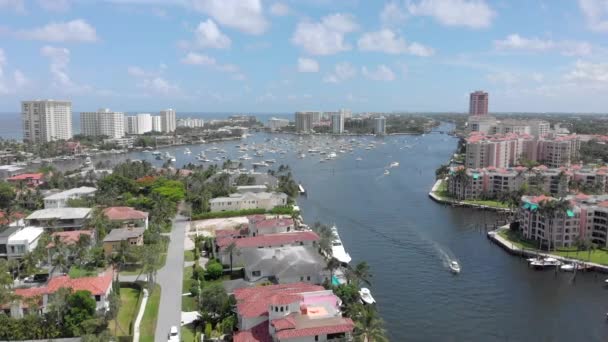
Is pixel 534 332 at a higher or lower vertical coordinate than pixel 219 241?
lower

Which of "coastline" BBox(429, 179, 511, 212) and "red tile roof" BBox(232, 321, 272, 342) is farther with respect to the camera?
"coastline" BBox(429, 179, 511, 212)

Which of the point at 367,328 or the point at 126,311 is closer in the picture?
the point at 367,328

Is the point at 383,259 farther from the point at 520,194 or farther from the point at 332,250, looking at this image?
the point at 520,194

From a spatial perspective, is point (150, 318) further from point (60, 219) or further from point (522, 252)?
point (522, 252)

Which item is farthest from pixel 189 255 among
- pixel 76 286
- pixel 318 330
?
pixel 318 330

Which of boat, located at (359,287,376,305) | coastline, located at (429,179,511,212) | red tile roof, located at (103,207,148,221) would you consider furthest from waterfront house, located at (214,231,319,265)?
coastline, located at (429,179,511,212)

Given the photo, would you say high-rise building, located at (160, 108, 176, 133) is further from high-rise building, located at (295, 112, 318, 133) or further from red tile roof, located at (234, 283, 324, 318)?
red tile roof, located at (234, 283, 324, 318)

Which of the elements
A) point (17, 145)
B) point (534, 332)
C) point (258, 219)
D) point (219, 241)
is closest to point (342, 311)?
point (534, 332)

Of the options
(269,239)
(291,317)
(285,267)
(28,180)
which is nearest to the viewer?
(291,317)
